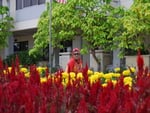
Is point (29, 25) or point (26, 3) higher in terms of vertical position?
point (26, 3)

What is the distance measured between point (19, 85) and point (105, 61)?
2122 centimetres

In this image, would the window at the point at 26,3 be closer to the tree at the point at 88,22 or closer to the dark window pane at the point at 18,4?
the dark window pane at the point at 18,4

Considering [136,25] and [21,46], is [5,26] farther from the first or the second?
[136,25]

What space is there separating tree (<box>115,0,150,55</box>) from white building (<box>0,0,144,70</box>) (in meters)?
3.94

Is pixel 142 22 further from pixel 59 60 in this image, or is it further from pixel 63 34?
pixel 59 60

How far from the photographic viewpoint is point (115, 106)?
2312 mm

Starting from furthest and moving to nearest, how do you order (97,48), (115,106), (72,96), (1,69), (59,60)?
(59,60), (97,48), (1,69), (72,96), (115,106)

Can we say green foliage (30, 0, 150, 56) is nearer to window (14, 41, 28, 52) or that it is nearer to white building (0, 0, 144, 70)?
white building (0, 0, 144, 70)

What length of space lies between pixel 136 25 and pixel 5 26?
13053 mm

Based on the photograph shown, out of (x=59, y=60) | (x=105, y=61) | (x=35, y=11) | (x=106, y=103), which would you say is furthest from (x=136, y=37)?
(x=106, y=103)

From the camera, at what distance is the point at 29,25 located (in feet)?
94.7

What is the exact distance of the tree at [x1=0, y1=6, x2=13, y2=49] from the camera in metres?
29.6

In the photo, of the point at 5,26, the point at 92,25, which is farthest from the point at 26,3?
the point at 92,25

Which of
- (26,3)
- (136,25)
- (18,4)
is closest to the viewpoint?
(136,25)
